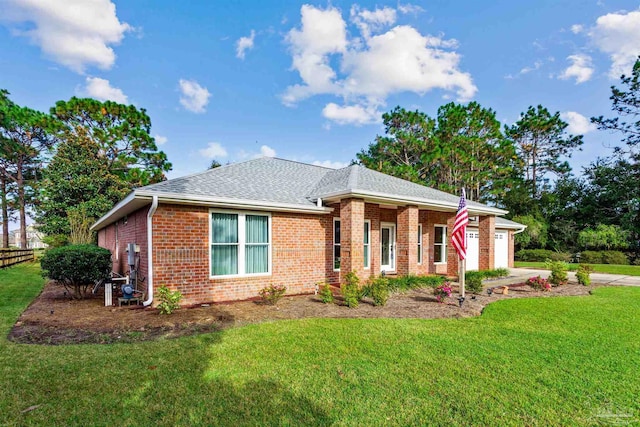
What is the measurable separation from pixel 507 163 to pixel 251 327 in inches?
1213

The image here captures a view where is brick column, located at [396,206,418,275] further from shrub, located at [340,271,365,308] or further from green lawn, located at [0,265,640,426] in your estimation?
green lawn, located at [0,265,640,426]

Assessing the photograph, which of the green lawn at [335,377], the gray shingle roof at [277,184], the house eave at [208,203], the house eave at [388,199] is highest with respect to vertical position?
the gray shingle roof at [277,184]

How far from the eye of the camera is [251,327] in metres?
5.89

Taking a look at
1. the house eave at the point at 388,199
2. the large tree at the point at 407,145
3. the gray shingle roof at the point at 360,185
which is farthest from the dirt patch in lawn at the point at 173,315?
the large tree at the point at 407,145

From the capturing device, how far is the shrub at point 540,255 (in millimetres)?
24578

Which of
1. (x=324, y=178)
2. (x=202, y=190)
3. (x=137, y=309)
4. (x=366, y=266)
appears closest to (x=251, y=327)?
(x=137, y=309)

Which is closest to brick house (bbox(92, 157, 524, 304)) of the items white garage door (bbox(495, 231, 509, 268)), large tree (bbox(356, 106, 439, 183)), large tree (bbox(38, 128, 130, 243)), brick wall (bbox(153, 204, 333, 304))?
brick wall (bbox(153, 204, 333, 304))

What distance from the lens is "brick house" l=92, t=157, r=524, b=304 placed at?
7.64m

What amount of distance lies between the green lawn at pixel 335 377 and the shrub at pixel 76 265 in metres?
2.61

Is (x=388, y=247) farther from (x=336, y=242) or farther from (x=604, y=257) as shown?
(x=604, y=257)

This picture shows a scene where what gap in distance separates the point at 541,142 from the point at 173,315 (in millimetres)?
38119

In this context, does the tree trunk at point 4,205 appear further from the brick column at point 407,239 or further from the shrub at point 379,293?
the shrub at point 379,293

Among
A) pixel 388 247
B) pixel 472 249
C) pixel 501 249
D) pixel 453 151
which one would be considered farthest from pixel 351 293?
pixel 453 151

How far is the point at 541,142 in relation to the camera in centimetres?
3238
